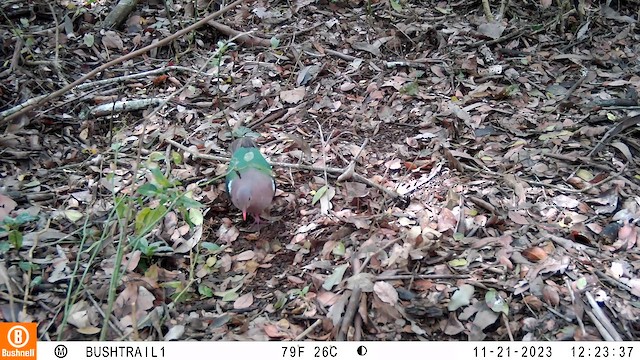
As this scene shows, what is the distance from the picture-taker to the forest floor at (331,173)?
2.12 meters

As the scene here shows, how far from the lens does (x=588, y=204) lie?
2.56 m

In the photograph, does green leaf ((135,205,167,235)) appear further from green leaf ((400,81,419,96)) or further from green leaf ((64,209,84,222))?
green leaf ((400,81,419,96))

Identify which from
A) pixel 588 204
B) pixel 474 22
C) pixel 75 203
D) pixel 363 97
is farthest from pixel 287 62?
pixel 588 204

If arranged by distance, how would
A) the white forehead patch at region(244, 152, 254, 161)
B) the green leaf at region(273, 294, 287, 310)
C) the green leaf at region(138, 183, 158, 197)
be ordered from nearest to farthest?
the green leaf at region(138, 183, 158, 197) → the green leaf at region(273, 294, 287, 310) → the white forehead patch at region(244, 152, 254, 161)

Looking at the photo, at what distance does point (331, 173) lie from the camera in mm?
2879

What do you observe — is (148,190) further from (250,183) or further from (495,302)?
(495,302)

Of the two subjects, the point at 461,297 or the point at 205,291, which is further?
the point at 205,291

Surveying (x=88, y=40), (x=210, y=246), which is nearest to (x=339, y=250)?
(x=210, y=246)

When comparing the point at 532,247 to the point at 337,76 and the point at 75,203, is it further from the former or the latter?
the point at 75,203

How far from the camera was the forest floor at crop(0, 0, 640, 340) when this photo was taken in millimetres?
2119

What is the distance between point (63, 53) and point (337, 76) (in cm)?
186

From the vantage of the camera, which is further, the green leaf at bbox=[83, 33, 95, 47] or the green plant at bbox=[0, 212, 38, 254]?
the green leaf at bbox=[83, 33, 95, 47]

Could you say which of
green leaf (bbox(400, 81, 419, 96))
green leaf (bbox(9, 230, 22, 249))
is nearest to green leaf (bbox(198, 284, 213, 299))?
green leaf (bbox(9, 230, 22, 249))

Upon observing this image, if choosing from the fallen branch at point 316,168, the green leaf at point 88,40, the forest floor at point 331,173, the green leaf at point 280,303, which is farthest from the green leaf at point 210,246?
the green leaf at point 88,40
